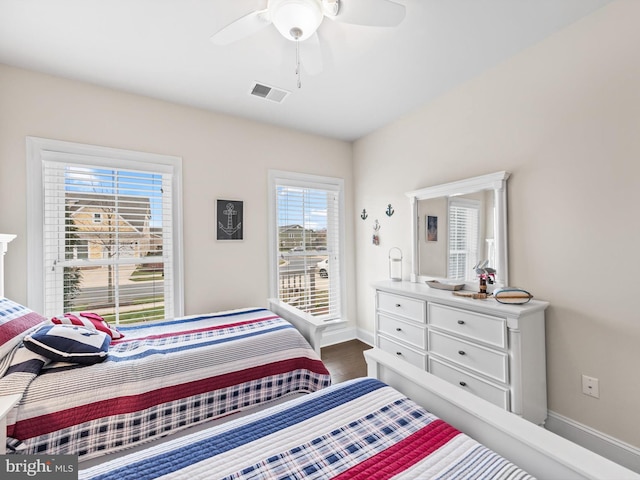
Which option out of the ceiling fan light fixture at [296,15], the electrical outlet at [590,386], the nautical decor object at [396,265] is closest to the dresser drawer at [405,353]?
the nautical decor object at [396,265]

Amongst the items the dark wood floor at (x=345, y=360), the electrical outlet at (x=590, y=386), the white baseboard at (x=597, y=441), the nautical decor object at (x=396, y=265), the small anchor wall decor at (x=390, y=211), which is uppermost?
the small anchor wall decor at (x=390, y=211)

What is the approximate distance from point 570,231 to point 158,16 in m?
2.86

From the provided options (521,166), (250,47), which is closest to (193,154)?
(250,47)

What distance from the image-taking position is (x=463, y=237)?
8.00 feet

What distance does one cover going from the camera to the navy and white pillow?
1.39 meters

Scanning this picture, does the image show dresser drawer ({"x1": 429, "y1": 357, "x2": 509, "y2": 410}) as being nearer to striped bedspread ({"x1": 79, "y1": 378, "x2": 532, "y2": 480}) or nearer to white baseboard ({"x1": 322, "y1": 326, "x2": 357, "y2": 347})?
striped bedspread ({"x1": 79, "y1": 378, "x2": 532, "y2": 480})

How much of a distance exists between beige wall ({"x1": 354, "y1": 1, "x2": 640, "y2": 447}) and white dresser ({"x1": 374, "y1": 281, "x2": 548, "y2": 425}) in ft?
0.63

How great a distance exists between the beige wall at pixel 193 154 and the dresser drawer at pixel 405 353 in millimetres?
983

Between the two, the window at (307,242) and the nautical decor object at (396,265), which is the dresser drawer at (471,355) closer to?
the nautical decor object at (396,265)

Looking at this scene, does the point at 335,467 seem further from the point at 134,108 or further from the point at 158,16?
the point at 134,108

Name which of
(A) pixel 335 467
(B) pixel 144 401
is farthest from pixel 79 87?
(A) pixel 335 467

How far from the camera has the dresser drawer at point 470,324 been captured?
71.8 inches

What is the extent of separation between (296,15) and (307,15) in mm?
57

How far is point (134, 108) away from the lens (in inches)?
97.3
